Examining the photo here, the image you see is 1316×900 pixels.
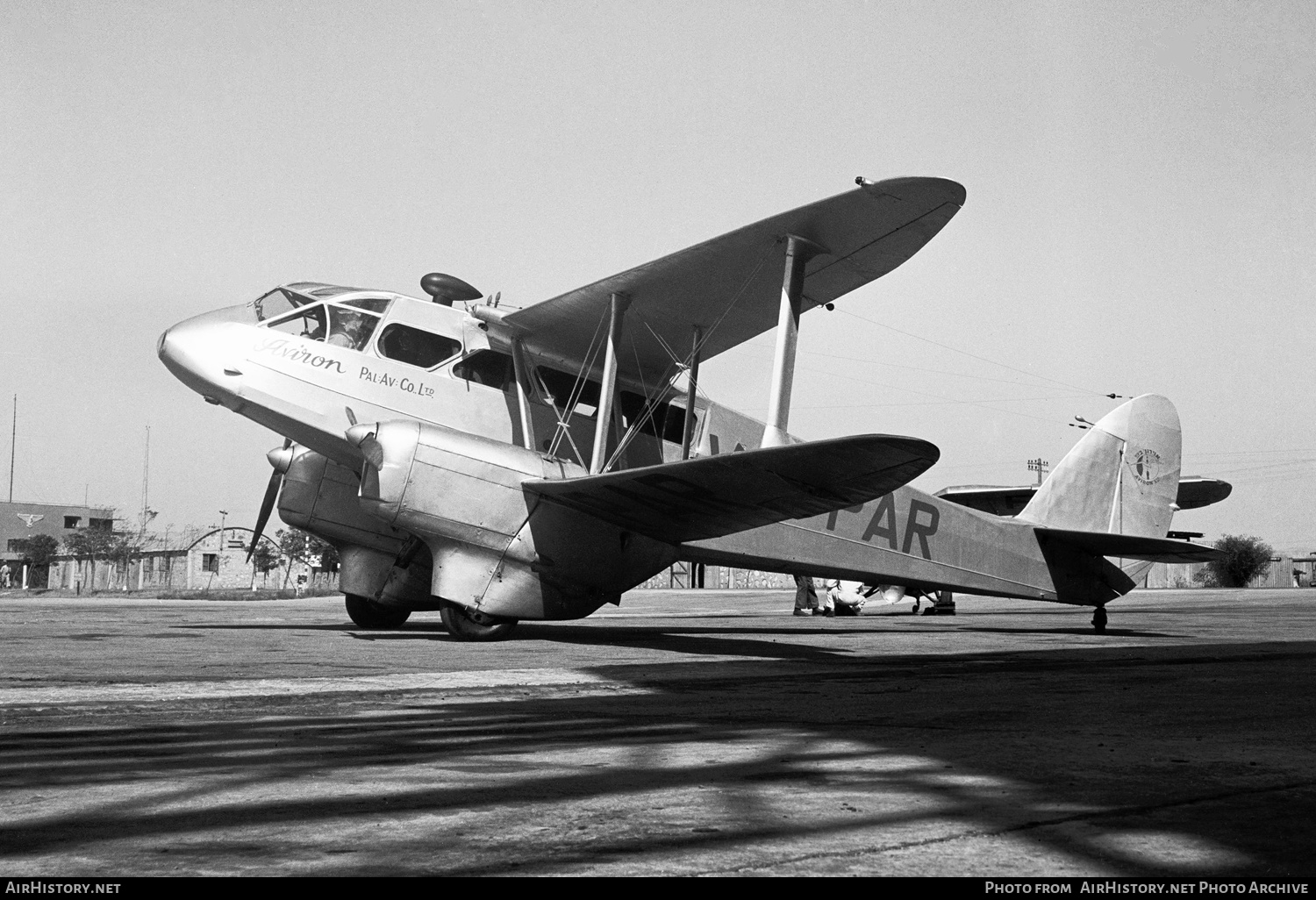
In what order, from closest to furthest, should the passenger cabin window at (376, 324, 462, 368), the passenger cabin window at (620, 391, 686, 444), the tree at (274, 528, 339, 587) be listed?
the passenger cabin window at (376, 324, 462, 368)
the passenger cabin window at (620, 391, 686, 444)
the tree at (274, 528, 339, 587)

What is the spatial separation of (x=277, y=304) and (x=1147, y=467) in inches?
560

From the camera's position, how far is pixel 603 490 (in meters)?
12.4

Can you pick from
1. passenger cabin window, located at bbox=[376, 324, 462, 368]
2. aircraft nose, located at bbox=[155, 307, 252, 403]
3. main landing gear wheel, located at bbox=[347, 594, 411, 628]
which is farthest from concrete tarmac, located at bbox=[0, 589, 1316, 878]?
main landing gear wheel, located at bbox=[347, 594, 411, 628]

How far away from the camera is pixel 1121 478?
62.3 feet

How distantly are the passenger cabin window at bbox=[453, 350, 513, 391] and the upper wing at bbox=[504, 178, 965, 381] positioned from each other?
1.47 feet

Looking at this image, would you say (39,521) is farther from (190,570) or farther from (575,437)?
(575,437)

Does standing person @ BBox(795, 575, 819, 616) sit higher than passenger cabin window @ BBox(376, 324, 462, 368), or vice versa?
passenger cabin window @ BBox(376, 324, 462, 368)

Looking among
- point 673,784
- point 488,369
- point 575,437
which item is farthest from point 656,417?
point 673,784

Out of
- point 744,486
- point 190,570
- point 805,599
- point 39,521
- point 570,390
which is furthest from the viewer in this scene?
point 39,521

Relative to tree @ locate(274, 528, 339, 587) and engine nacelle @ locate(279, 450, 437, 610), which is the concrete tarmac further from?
tree @ locate(274, 528, 339, 587)

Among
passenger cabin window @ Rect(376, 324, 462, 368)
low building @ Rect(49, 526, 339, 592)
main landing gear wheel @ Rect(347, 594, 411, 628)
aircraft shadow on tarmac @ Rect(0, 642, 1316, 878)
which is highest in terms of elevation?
passenger cabin window @ Rect(376, 324, 462, 368)

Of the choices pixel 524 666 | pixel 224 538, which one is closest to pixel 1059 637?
pixel 524 666

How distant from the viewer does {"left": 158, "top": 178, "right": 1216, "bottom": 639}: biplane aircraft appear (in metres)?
12.3

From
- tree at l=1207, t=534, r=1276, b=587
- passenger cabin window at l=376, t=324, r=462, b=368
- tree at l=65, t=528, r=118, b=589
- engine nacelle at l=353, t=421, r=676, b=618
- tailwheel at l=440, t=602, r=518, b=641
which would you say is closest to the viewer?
engine nacelle at l=353, t=421, r=676, b=618
